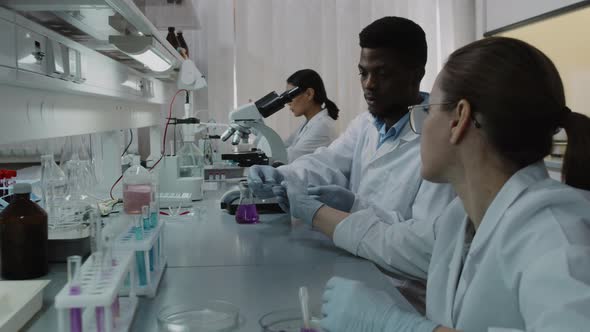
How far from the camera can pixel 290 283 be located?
3.88 feet

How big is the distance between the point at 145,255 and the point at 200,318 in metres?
0.19

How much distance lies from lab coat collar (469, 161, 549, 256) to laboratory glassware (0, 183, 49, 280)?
0.91 m

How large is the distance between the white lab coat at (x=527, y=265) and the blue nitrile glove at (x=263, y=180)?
1.02 meters

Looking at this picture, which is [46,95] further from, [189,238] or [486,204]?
[486,204]

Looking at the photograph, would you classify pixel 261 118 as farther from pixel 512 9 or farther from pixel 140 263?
pixel 512 9

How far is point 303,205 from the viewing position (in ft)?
5.33

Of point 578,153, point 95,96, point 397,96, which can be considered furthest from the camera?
point 95,96

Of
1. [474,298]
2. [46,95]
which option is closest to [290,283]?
[474,298]

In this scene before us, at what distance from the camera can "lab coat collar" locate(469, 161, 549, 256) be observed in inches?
33.6

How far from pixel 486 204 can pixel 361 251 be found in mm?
494

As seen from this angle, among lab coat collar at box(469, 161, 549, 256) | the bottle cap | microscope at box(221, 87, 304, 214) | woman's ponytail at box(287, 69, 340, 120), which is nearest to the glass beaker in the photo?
microscope at box(221, 87, 304, 214)

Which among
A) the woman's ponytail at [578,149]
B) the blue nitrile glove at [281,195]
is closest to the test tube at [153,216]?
the blue nitrile glove at [281,195]

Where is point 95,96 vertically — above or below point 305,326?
above

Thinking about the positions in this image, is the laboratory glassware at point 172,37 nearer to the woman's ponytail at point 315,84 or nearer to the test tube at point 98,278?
the woman's ponytail at point 315,84
